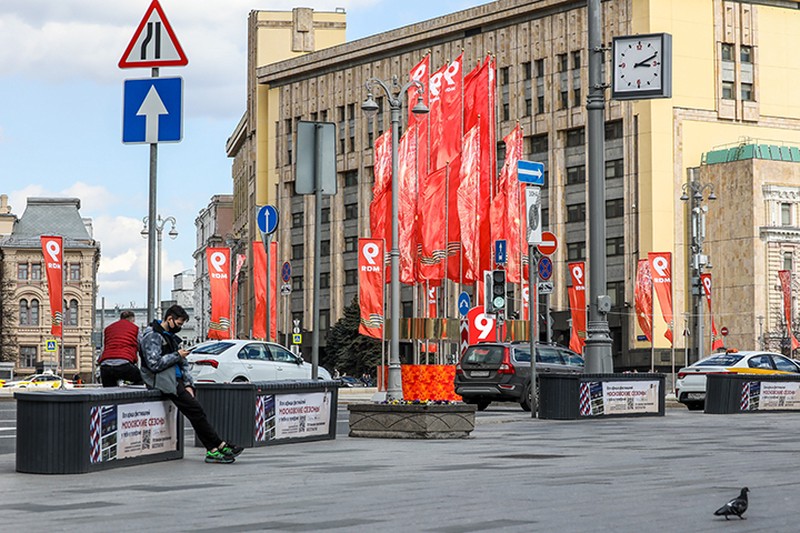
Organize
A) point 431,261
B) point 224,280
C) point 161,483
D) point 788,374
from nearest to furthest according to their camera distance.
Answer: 1. point 161,483
2. point 788,374
3. point 431,261
4. point 224,280

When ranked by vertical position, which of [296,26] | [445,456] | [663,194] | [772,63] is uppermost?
[296,26]

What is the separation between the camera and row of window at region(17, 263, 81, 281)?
13275 centimetres

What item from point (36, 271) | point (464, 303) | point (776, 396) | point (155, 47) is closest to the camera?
point (155, 47)

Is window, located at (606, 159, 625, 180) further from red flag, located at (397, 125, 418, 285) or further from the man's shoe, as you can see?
the man's shoe

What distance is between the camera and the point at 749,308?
83.2 metres

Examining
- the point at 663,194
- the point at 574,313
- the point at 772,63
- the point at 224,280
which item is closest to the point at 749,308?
the point at 663,194

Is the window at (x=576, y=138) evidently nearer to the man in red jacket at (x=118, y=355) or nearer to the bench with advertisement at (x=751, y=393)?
the bench with advertisement at (x=751, y=393)

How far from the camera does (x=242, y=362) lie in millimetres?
31391

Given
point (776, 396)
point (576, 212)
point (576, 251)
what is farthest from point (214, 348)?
point (576, 212)

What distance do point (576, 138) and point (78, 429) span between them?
78.5 m

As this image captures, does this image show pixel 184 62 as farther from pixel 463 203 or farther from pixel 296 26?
pixel 296 26

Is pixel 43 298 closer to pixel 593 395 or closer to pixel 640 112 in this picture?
pixel 640 112

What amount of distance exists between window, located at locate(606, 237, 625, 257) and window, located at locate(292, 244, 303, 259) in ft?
A: 101

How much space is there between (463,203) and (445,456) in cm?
2403
